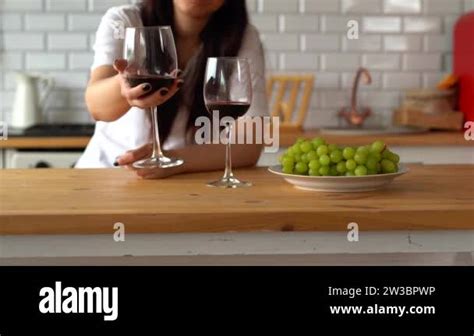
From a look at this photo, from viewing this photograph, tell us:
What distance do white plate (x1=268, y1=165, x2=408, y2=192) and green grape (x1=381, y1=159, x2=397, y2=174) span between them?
0.01m

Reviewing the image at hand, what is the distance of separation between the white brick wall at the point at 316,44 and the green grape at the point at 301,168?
196cm

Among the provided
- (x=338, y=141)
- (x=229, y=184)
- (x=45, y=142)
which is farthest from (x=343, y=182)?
(x=45, y=142)

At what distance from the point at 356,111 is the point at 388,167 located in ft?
6.33

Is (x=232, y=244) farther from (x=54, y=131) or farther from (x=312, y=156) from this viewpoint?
(x=54, y=131)

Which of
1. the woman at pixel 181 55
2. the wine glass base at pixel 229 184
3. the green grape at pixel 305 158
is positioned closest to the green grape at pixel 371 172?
the green grape at pixel 305 158

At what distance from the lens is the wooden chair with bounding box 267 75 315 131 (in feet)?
10.7

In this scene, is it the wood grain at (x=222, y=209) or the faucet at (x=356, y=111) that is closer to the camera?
the wood grain at (x=222, y=209)

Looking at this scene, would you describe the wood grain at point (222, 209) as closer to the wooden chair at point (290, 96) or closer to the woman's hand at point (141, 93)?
the woman's hand at point (141, 93)

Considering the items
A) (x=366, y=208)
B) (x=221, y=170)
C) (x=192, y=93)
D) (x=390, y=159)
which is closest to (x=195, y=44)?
(x=192, y=93)

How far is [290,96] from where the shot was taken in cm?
329

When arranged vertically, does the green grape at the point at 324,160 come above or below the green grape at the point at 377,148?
below

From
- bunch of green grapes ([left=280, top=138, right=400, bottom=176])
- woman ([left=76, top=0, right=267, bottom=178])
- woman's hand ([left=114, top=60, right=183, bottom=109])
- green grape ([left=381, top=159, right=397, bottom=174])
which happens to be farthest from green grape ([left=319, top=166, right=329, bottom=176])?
woman ([left=76, top=0, right=267, bottom=178])

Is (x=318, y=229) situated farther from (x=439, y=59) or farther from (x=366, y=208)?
(x=439, y=59)

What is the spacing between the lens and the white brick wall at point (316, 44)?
10.6 feet
